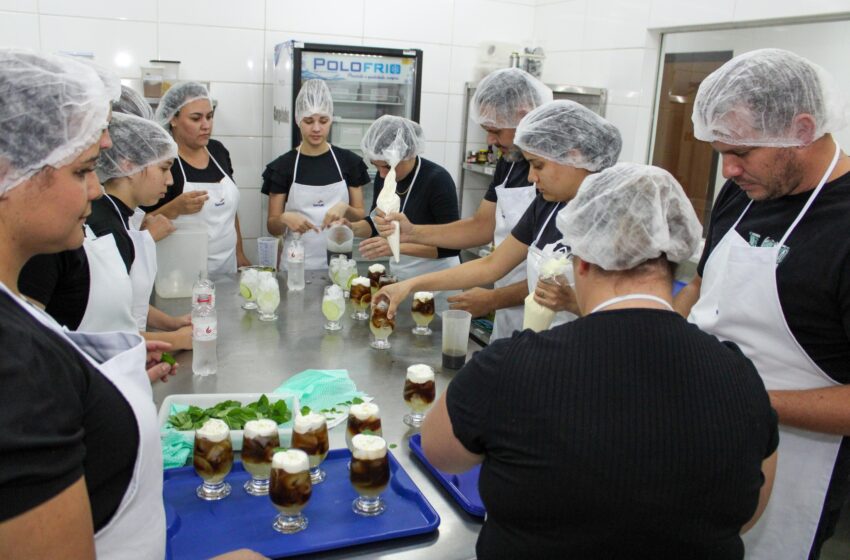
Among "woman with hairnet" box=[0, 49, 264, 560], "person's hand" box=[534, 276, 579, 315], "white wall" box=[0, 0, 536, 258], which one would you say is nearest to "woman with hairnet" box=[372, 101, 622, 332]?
"person's hand" box=[534, 276, 579, 315]

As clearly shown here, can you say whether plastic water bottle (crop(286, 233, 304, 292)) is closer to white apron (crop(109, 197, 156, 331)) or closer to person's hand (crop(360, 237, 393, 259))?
person's hand (crop(360, 237, 393, 259))

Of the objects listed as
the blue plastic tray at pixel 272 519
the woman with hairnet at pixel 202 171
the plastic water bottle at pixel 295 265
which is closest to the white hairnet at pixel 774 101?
the blue plastic tray at pixel 272 519

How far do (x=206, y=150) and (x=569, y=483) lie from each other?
3.37m

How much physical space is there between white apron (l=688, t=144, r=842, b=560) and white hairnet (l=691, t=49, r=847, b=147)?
0.13 metres

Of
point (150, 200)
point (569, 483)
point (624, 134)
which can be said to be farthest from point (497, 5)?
point (569, 483)

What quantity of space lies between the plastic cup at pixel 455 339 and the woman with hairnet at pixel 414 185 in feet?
4.22

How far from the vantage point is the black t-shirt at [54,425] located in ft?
2.89

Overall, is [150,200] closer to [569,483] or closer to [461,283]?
[461,283]

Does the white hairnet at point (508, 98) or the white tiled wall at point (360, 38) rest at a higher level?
the white tiled wall at point (360, 38)

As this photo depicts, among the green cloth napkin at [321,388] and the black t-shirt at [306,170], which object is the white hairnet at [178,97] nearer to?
the black t-shirt at [306,170]

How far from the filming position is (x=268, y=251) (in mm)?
3443

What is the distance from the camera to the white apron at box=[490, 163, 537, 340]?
2910 mm

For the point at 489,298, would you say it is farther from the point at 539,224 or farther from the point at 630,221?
the point at 630,221

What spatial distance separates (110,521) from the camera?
1101 mm
